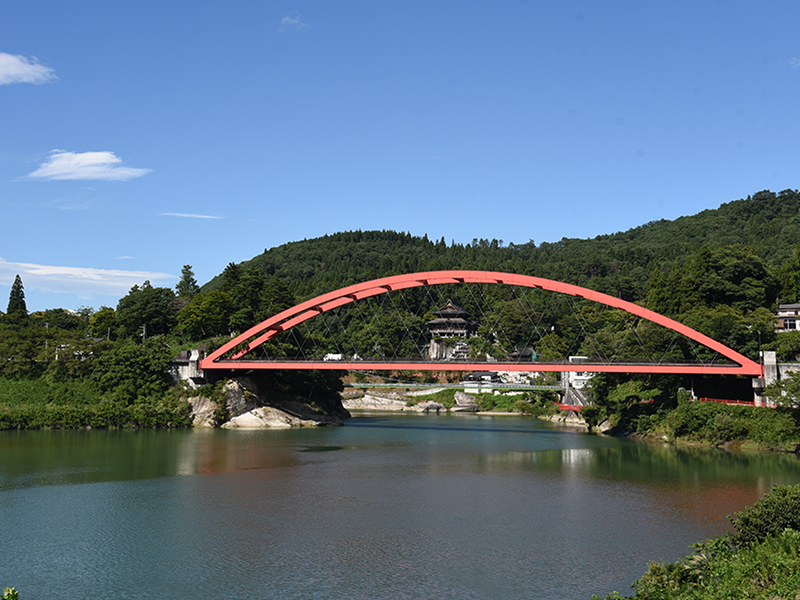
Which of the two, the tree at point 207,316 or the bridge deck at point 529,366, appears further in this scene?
the tree at point 207,316

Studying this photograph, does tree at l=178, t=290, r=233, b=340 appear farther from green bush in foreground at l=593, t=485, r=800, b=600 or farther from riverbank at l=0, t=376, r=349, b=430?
green bush in foreground at l=593, t=485, r=800, b=600

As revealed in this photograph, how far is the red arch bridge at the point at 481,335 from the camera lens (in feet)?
120

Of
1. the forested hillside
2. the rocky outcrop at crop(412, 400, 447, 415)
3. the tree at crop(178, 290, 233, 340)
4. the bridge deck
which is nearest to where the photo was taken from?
the bridge deck

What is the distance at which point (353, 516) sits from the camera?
744 inches

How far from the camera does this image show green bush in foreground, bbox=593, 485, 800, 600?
10.0 m

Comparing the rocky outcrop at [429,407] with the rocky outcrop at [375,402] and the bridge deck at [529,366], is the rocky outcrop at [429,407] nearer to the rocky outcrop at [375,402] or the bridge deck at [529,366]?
the rocky outcrop at [375,402]

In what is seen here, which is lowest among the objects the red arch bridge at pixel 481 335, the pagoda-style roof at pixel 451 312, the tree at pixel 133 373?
A: the tree at pixel 133 373

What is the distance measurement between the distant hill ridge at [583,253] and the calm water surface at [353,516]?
50172 mm

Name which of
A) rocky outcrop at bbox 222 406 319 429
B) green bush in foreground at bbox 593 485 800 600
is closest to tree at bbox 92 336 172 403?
rocky outcrop at bbox 222 406 319 429

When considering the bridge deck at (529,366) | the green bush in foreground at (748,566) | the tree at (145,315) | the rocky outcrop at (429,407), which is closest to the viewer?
the green bush in foreground at (748,566)

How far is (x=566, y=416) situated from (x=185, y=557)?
4105 centimetres

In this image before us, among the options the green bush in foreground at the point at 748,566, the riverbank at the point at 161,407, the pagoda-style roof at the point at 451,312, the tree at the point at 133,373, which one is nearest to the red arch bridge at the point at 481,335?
the pagoda-style roof at the point at 451,312

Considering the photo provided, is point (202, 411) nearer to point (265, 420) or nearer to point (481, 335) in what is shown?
point (265, 420)

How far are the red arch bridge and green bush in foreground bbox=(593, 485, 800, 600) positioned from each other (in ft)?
70.6
